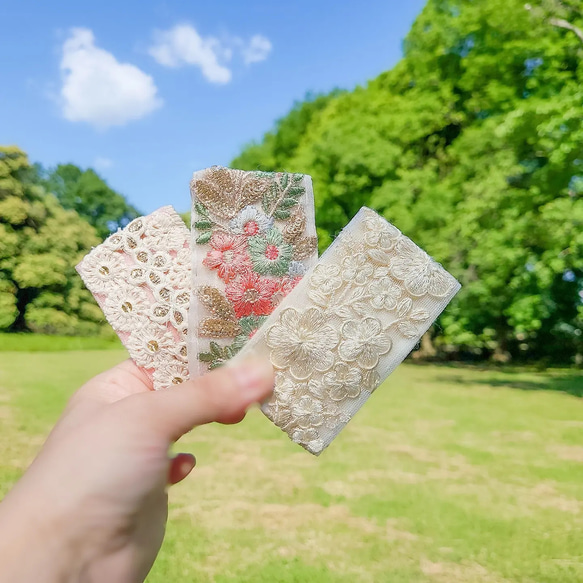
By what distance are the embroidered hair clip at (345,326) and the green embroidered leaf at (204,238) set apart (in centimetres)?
34

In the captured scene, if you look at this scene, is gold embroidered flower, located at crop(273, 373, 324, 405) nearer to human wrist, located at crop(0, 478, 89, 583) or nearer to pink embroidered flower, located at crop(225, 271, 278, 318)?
pink embroidered flower, located at crop(225, 271, 278, 318)

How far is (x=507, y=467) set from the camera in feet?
21.5

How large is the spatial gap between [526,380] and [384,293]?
560 inches

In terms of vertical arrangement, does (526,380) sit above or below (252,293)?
below

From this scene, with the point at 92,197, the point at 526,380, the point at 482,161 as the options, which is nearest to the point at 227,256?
the point at 526,380

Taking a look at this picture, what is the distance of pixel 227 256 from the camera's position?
2.01 metres

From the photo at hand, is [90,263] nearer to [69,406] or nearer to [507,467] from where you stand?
[69,406]

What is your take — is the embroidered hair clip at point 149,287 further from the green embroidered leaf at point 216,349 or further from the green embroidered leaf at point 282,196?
the green embroidered leaf at point 282,196

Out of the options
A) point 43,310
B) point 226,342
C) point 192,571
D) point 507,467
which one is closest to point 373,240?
point 226,342

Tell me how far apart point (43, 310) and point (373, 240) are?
16282 millimetres

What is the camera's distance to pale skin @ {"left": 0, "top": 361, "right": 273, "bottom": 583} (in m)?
1.36

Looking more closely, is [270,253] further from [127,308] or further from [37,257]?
[37,257]

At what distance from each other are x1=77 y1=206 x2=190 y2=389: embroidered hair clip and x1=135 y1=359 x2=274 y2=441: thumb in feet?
1.46

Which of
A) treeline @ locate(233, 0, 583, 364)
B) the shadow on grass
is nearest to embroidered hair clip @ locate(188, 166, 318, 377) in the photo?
treeline @ locate(233, 0, 583, 364)
